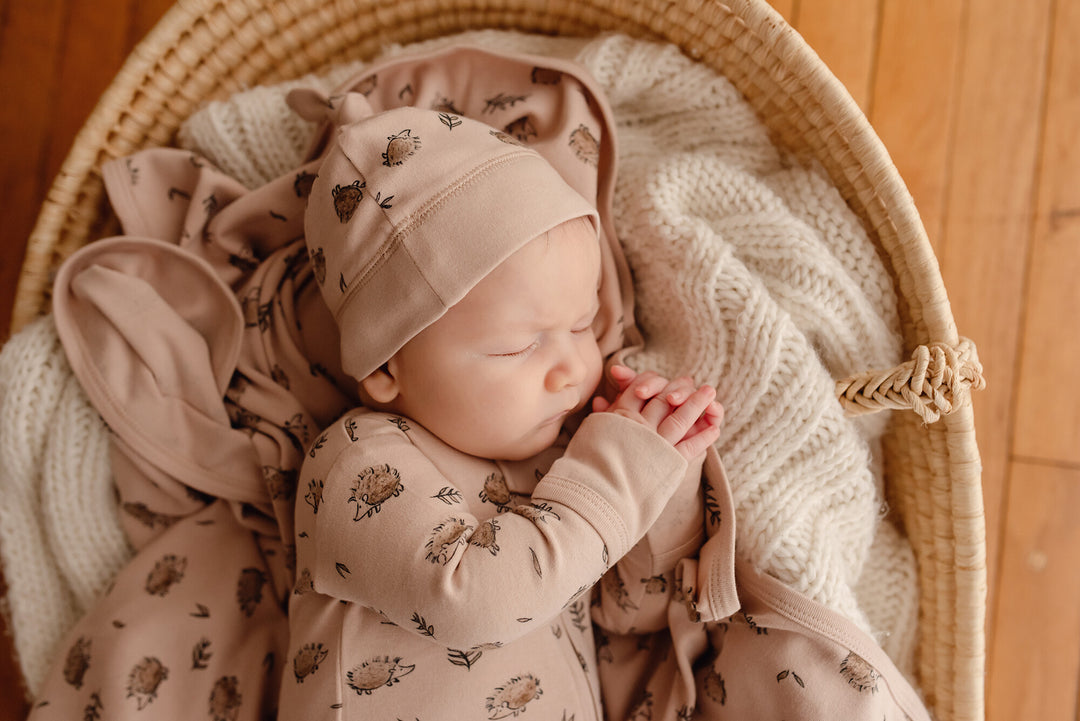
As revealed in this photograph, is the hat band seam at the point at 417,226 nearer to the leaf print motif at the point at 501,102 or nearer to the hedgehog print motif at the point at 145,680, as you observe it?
the leaf print motif at the point at 501,102

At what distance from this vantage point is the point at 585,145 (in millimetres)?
1058

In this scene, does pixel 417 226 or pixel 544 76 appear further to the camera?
pixel 544 76

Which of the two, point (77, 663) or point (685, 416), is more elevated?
point (685, 416)

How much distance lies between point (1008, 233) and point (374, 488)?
44.7 inches

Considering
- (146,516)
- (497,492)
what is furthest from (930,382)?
(146,516)

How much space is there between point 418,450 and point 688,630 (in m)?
0.41

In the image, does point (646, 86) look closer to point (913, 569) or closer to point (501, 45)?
point (501, 45)

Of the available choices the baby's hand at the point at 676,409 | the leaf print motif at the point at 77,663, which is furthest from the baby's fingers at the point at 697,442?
the leaf print motif at the point at 77,663

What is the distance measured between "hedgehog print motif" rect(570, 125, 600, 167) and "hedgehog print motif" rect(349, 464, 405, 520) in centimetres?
47

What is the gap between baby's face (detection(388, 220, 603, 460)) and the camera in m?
0.84

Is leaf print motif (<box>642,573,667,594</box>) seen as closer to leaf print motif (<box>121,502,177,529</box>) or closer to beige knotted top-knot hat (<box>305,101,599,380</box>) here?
beige knotted top-knot hat (<box>305,101,599,380</box>)

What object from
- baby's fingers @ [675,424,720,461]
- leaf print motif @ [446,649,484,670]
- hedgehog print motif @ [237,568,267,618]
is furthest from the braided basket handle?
hedgehog print motif @ [237,568,267,618]

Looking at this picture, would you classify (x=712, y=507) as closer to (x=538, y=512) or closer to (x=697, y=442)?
(x=697, y=442)

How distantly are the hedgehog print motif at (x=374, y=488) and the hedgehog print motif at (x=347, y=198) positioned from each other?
266 mm
